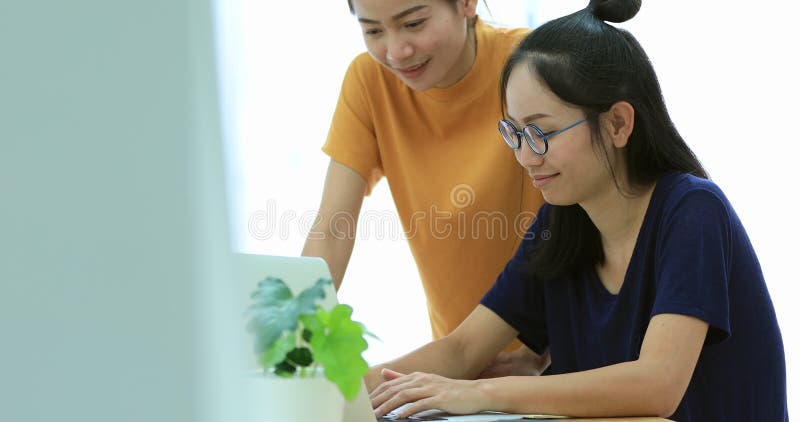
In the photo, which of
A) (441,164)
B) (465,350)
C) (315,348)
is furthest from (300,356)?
(441,164)

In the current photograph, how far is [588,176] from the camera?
1261 millimetres

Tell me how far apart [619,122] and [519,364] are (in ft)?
1.42

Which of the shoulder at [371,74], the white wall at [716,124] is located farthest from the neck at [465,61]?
→ the white wall at [716,124]

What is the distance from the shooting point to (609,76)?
1.26 metres

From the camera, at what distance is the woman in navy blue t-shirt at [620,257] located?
3.64ft

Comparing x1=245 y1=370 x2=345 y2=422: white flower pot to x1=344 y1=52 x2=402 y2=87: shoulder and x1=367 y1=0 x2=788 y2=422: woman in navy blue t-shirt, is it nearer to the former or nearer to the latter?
x1=367 y1=0 x2=788 y2=422: woman in navy blue t-shirt

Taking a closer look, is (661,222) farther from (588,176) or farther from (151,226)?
(151,226)

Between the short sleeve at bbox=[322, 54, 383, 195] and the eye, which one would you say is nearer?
the eye

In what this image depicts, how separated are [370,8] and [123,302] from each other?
1.24m

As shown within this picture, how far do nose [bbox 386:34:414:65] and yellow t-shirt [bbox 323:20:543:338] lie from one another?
0.60 ft

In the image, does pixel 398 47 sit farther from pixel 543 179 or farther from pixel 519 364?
pixel 519 364

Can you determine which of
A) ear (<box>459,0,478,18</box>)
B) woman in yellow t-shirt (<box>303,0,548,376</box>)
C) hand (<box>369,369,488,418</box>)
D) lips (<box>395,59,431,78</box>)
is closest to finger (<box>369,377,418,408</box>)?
hand (<box>369,369,488,418</box>)

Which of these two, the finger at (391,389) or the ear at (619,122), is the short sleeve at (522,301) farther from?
the finger at (391,389)

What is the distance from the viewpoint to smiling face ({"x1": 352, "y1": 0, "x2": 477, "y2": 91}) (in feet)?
4.94
